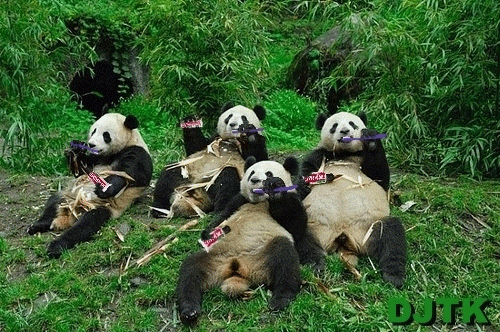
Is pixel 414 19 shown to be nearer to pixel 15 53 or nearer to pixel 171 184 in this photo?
pixel 171 184

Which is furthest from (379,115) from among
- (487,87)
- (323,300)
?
(323,300)

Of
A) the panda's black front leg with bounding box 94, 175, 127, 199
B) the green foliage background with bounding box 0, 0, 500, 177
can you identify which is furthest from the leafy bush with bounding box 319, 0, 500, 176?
the panda's black front leg with bounding box 94, 175, 127, 199

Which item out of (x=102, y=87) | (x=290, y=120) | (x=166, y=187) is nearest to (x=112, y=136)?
(x=166, y=187)

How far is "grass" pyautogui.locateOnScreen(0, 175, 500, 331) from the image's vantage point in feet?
13.1

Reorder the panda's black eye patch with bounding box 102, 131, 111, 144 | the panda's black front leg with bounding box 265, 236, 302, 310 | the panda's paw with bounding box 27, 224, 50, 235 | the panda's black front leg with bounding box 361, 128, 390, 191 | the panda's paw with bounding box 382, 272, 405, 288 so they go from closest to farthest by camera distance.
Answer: the panda's black front leg with bounding box 265, 236, 302, 310
the panda's paw with bounding box 382, 272, 405, 288
the panda's black front leg with bounding box 361, 128, 390, 191
the panda's paw with bounding box 27, 224, 50, 235
the panda's black eye patch with bounding box 102, 131, 111, 144

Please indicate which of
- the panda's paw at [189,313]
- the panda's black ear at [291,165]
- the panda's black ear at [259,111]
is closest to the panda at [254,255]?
the panda's paw at [189,313]

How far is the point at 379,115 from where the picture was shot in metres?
6.78

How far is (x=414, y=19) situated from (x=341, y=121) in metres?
2.18

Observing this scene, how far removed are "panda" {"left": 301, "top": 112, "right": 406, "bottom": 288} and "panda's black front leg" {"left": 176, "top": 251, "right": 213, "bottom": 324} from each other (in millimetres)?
748

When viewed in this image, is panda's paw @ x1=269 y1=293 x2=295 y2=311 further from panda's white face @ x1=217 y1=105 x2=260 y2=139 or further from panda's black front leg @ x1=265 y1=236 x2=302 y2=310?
panda's white face @ x1=217 y1=105 x2=260 y2=139

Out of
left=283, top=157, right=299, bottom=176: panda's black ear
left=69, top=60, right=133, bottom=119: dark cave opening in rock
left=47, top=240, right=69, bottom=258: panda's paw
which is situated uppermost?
left=283, top=157, right=299, bottom=176: panda's black ear

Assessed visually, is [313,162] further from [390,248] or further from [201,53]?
[201,53]

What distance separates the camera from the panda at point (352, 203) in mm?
4507

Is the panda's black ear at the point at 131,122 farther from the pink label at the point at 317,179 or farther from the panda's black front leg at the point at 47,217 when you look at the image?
the pink label at the point at 317,179
